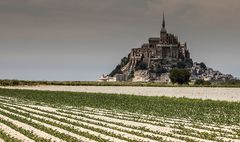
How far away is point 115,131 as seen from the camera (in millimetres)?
23734

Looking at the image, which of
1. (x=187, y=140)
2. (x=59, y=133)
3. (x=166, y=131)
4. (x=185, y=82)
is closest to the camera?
(x=187, y=140)

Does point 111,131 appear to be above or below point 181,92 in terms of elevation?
below

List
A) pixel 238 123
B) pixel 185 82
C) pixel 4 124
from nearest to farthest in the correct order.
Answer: pixel 4 124
pixel 238 123
pixel 185 82

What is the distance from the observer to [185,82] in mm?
199625

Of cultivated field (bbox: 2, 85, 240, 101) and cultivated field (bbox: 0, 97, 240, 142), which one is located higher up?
cultivated field (bbox: 2, 85, 240, 101)

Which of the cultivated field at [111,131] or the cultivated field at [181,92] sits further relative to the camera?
the cultivated field at [181,92]

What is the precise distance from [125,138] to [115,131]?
271 cm

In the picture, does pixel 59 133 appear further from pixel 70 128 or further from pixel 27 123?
pixel 27 123

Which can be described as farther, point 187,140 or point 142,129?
point 142,129

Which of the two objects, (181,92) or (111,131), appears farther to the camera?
(181,92)

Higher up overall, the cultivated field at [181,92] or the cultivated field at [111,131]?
the cultivated field at [181,92]

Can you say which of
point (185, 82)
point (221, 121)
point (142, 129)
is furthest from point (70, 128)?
point (185, 82)

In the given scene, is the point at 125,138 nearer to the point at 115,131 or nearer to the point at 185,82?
the point at 115,131

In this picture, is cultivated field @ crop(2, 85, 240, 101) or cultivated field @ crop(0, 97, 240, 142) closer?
cultivated field @ crop(0, 97, 240, 142)
